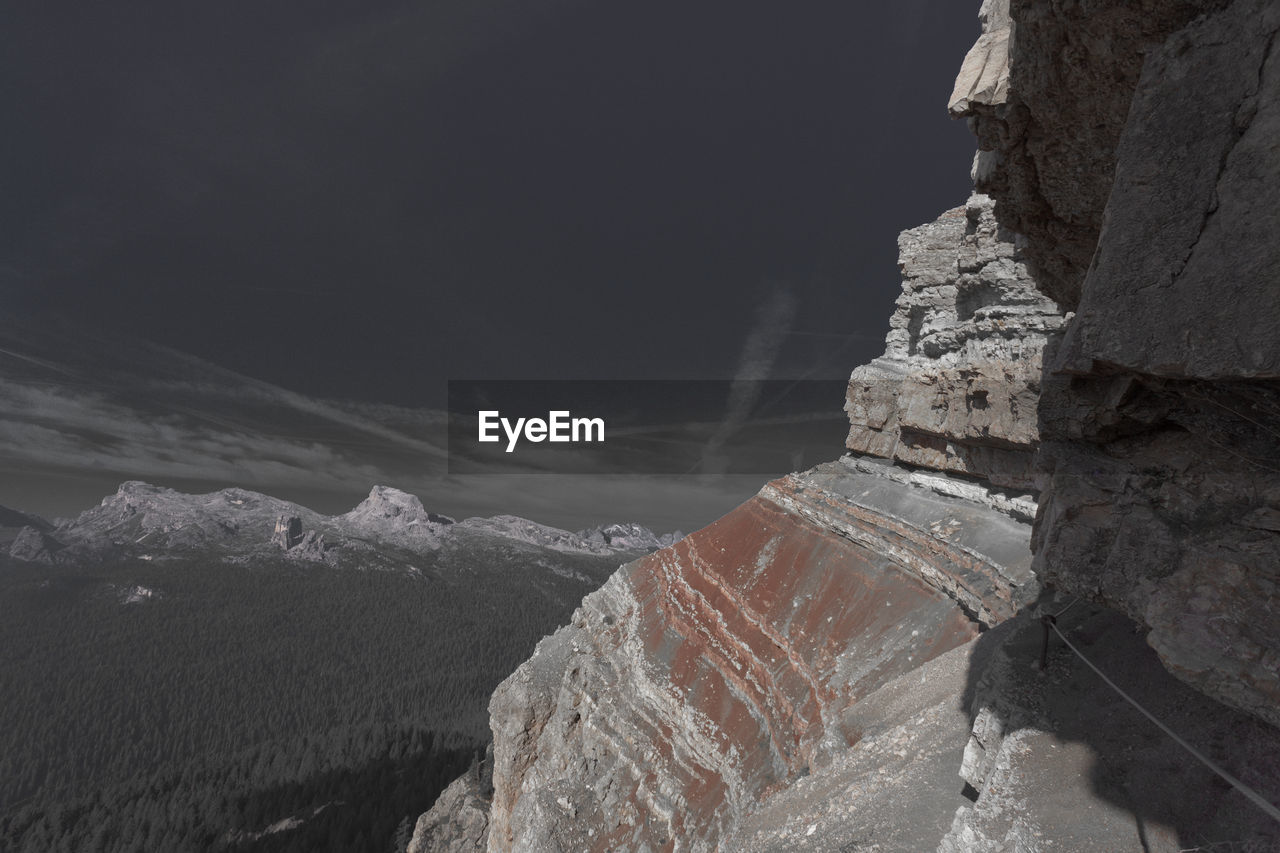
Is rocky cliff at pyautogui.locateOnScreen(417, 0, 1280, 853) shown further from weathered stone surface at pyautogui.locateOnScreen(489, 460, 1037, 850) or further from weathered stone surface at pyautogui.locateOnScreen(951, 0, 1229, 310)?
weathered stone surface at pyautogui.locateOnScreen(489, 460, 1037, 850)

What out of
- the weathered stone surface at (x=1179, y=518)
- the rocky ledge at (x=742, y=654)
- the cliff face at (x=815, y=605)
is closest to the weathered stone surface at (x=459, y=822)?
the rocky ledge at (x=742, y=654)

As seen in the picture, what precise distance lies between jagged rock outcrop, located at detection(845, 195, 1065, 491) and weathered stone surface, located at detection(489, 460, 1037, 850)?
146 centimetres

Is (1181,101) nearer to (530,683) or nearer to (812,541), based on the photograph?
(812,541)

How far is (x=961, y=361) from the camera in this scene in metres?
18.0

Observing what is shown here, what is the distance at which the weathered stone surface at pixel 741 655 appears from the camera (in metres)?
12.2

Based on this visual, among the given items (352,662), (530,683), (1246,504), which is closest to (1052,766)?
(1246,504)

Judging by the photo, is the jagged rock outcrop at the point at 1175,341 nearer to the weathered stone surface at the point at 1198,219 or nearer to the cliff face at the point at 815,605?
the weathered stone surface at the point at 1198,219

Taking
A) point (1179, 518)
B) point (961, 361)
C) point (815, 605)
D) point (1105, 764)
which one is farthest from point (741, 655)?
point (1179, 518)

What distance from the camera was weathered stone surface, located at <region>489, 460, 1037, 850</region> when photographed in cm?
1220

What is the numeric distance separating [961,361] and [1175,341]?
15989 millimetres

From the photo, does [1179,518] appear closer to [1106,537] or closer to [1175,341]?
[1106,537]

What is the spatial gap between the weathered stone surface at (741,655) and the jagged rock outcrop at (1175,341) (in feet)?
19.8

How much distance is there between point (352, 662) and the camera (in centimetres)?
17675

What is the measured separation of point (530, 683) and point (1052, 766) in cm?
2117
